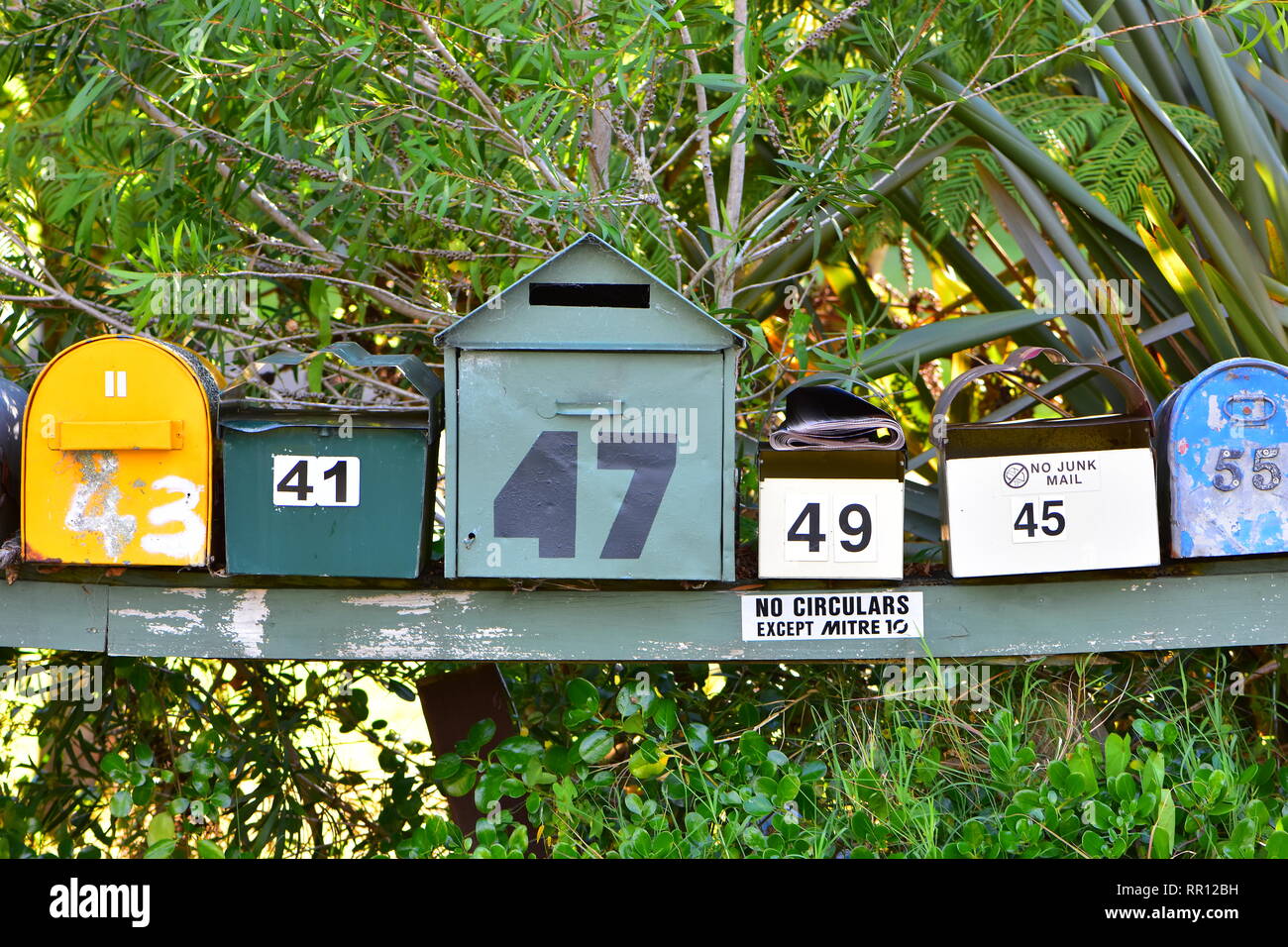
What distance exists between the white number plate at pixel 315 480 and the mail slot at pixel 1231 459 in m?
1.32

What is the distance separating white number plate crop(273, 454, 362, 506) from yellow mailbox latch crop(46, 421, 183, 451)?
175 millimetres

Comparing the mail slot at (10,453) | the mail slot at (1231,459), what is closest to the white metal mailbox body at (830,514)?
the mail slot at (1231,459)

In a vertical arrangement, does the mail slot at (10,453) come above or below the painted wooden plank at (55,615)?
above

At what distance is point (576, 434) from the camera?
1727 millimetres

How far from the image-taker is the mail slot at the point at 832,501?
1.76 metres

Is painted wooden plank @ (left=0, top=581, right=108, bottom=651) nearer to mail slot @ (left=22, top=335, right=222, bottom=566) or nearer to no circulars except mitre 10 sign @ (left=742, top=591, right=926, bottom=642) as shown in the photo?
mail slot @ (left=22, top=335, right=222, bottom=566)

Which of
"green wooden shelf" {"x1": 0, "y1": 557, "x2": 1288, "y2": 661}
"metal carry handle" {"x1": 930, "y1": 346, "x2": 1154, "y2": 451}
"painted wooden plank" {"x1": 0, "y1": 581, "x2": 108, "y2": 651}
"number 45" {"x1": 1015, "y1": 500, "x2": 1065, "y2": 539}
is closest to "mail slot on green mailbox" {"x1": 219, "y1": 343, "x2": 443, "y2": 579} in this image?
"green wooden shelf" {"x1": 0, "y1": 557, "x2": 1288, "y2": 661}

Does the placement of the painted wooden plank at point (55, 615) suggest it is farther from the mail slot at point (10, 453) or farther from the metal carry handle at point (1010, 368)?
the metal carry handle at point (1010, 368)

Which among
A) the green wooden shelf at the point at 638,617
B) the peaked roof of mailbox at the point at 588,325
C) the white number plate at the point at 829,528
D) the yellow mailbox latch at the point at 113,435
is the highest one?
the peaked roof of mailbox at the point at 588,325

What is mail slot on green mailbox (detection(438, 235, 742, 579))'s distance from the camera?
5.65 feet

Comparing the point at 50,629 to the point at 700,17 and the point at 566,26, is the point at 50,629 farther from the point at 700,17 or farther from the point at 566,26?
the point at 700,17

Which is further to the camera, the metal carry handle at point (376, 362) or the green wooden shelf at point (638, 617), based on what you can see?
the green wooden shelf at point (638, 617)

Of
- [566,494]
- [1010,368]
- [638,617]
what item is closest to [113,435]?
[566,494]

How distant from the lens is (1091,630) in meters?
1.89
